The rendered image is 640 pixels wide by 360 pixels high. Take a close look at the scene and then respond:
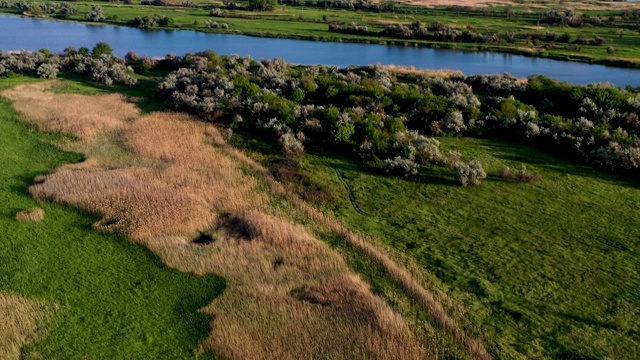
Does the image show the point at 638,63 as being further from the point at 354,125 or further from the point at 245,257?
the point at 245,257

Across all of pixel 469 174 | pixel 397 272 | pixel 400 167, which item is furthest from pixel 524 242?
pixel 400 167

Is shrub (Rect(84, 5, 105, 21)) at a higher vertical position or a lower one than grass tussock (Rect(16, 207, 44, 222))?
higher

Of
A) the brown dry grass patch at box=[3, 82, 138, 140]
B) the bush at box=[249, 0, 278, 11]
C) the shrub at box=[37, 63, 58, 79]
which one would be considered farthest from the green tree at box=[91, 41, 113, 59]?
the bush at box=[249, 0, 278, 11]

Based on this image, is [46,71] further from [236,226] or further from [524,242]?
[524,242]

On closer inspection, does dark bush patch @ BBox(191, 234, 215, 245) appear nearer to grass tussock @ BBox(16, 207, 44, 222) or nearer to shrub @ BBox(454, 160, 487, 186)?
grass tussock @ BBox(16, 207, 44, 222)

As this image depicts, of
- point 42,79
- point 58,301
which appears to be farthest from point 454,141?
point 42,79
